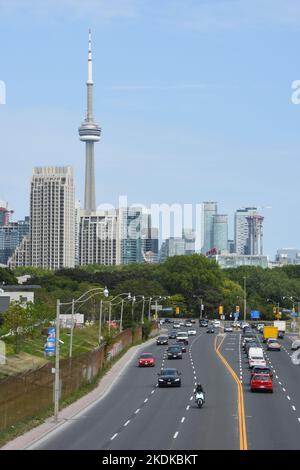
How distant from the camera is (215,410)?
50.6 m

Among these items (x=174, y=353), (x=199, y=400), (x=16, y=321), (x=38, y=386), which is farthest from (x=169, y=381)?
(x=16, y=321)

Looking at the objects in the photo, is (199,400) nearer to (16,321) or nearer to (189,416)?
(189,416)

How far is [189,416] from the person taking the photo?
47938 mm

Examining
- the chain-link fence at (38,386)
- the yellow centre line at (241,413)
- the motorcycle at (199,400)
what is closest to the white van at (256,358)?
the yellow centre line at (241,413)

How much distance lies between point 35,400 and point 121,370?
34.4 metres

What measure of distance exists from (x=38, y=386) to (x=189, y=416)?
705 cm

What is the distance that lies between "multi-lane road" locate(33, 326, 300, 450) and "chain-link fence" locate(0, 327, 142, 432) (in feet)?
6.33

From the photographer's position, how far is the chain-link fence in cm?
4169

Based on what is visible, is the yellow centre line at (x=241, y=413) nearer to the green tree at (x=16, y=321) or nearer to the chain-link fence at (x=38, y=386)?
the chain-link fence at (x=38, y=386)

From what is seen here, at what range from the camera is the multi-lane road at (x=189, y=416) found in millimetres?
37656

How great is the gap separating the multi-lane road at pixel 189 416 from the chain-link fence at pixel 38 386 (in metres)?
1.93
